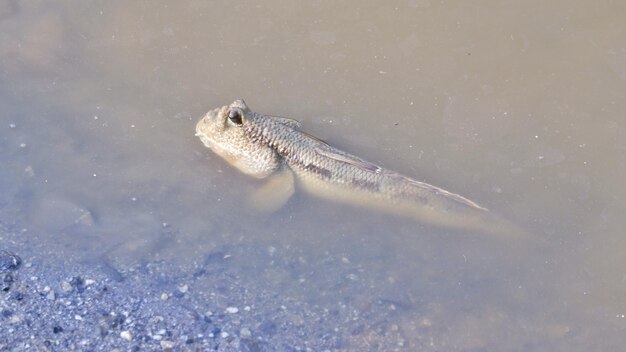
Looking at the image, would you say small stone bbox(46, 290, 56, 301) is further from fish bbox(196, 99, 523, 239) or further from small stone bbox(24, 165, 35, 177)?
fish bbox(196, 99, 523, 239)

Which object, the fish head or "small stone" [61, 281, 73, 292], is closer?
"small stone" [61, 281, 73, 292]

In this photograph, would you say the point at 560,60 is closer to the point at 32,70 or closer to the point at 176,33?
the point at 176,33

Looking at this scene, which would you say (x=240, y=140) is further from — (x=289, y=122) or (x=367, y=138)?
(x=367, y=138)

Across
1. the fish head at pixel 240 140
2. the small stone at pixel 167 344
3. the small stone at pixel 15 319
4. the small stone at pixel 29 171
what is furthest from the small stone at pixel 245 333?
the small stone at pixel 29 171

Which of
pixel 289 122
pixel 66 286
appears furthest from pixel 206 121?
pixel 66 286

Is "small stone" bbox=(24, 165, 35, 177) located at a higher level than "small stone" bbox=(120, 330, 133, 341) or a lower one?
higher

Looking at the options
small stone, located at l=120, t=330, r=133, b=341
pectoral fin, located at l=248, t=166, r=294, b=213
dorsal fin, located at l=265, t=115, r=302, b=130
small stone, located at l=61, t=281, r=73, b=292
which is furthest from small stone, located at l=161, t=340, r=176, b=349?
dorsal fin, located at l=265, t=115, r=302, b=130

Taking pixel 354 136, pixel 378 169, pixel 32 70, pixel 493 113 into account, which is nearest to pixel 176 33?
pixel 32 70
